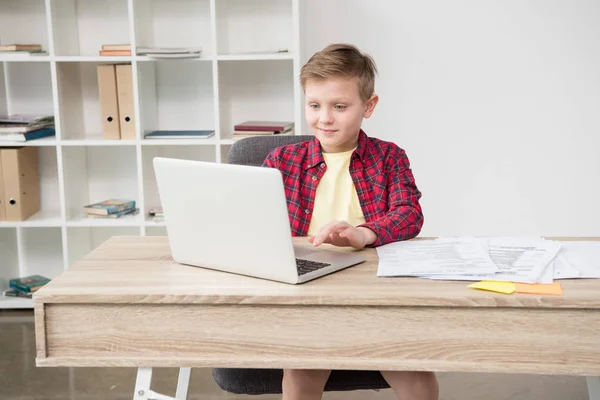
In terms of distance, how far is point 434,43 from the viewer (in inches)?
136

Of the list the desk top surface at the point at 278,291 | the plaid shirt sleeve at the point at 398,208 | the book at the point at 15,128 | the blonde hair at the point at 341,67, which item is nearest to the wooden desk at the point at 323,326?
the desk top surface at the point at 278,291

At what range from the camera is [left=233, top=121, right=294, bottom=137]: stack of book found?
3209 mm

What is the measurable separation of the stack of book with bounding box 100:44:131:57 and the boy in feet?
5.04

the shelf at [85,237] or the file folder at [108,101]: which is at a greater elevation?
the file folder at [108,101]

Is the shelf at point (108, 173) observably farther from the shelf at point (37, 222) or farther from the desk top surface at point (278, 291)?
the desk top surface at point (278, 291)

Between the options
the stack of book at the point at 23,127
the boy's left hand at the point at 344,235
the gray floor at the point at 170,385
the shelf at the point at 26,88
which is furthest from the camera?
the shelf at the point at 26,88

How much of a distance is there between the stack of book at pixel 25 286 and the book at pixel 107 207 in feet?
1.38

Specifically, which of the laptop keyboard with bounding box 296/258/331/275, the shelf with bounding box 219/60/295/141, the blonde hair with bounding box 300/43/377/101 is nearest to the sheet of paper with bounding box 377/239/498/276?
the laptop keyboard with bounding box 296/258/331/275

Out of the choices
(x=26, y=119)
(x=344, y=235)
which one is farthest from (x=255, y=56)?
(x=344, y=235)

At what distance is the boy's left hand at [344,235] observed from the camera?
1516 millimetres

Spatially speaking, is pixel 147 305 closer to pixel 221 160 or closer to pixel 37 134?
pixel 221 160

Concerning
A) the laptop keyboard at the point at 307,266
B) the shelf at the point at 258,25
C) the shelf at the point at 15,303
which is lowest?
the shelf at the point at 15,303

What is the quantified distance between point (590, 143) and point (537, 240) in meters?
2.05

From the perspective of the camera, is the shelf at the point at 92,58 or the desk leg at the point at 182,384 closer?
the desk leg at the point at 182,384
